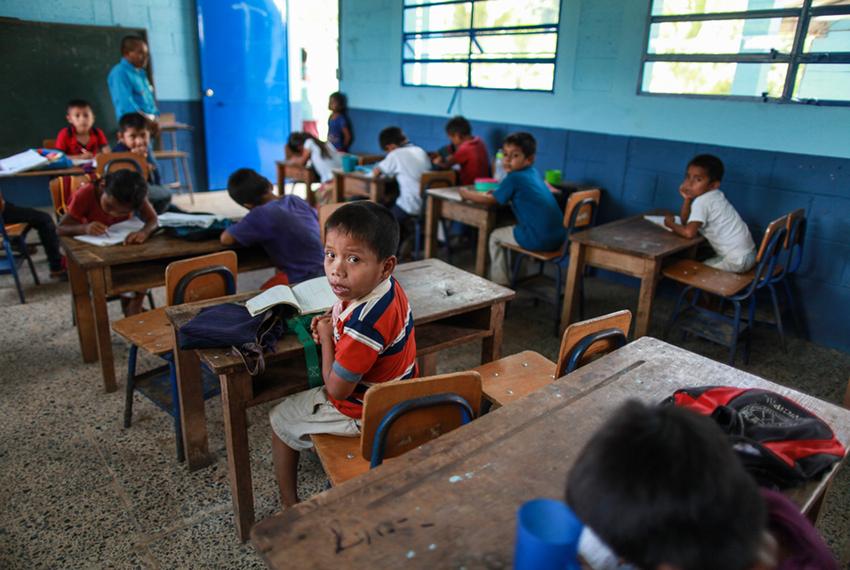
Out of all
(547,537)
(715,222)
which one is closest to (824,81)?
(715,222)

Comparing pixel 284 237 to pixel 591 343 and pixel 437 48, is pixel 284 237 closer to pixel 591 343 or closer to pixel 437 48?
pixel 591 343

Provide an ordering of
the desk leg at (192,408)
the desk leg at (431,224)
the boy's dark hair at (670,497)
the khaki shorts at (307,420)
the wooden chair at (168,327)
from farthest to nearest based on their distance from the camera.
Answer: the desk leg at (431,224), the wooden chair at (168,327), the desk leg at (192,408), the khaki shorts at (307,420), the boy's dark hair at (670,497)

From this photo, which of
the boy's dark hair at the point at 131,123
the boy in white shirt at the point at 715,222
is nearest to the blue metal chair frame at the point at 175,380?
the boy in white shirt at the point at 715,222

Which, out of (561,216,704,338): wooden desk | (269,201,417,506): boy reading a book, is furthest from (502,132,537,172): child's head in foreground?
(269,201,417,506): boy reading a book

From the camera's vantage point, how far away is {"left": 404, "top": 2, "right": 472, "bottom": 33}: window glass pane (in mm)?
5438

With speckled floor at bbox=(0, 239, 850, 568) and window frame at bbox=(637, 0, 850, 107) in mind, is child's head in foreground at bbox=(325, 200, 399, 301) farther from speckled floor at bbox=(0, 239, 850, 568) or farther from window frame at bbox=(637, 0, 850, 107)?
window frame at bbox=(637, 0, 850, 107)

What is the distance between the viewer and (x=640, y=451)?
26.5 inches

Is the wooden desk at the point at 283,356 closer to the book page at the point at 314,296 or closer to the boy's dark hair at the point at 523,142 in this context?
the book page at the point at 314,296

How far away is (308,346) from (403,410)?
52 centimetres

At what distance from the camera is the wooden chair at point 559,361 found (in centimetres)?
167

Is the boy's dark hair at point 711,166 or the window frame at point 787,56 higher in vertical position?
the window frame at point 787,56

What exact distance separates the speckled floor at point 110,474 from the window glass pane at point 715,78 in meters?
1.68

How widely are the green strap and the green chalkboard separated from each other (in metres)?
5.64

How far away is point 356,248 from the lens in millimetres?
1491
